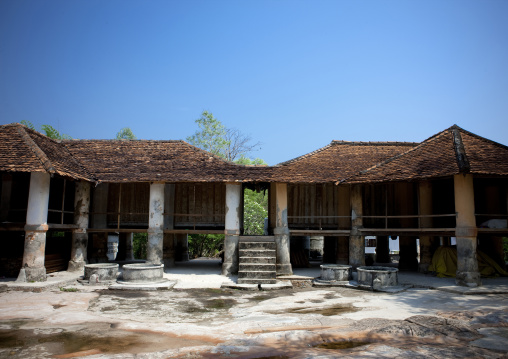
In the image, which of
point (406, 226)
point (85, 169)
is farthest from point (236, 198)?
point (406, 226)

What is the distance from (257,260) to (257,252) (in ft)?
1.15

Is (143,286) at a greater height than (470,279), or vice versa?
(470,279)

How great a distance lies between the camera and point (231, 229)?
15.3 meters

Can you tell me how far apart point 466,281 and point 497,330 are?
505 cm

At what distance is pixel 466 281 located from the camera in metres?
12.3

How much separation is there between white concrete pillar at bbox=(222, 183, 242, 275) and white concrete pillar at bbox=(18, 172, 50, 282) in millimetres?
6292

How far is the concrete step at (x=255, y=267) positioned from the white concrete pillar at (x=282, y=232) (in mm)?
908

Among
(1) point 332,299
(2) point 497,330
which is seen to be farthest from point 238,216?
(2) point 497,330

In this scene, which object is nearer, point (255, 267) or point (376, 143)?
point (255, 267)

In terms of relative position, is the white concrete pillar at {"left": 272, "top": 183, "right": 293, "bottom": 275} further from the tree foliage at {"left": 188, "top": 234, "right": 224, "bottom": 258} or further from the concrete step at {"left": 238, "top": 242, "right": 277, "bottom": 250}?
the tree foliage at {"left": 188, "top": 234, "right": 224, "bottom": 258}

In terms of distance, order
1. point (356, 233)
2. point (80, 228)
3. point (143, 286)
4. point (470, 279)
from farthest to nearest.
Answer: point (80, 228)
point (356, 233)
point (143, 286)
point (470, 279)

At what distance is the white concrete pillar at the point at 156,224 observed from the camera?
15219mm

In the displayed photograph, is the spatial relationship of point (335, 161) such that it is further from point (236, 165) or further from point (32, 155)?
point (32, 155)

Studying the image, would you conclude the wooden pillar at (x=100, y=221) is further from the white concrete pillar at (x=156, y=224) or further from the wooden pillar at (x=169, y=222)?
the white concrete pillar at (x=156, y=224)
